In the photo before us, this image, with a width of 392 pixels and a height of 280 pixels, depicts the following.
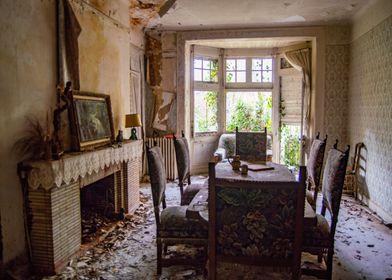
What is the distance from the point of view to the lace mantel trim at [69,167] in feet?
8.40

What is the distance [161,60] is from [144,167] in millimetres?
2139

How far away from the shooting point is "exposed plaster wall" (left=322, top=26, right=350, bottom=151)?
6.02m

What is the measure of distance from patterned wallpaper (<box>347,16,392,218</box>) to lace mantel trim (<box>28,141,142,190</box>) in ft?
11.0

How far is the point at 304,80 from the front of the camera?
259 inches

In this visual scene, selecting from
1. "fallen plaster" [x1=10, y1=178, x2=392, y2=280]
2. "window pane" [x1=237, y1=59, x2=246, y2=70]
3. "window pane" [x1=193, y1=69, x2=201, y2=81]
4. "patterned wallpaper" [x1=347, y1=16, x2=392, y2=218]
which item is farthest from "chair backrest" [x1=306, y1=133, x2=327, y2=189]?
"window pane" [x1=237, y1=59, x2=246, y2=70]

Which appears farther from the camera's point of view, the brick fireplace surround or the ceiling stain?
the ceiling stain

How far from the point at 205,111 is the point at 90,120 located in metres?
4.03

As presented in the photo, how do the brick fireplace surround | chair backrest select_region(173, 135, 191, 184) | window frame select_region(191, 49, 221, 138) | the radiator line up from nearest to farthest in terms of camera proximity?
the brick fireplace surround < chair backrest select_region(173, 135, 191, 184) < the radiator < window frame select_region(191, 49, 221, 138)

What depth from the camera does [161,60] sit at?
6.54 meters

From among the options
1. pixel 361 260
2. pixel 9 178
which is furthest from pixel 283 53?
pixel 9 178

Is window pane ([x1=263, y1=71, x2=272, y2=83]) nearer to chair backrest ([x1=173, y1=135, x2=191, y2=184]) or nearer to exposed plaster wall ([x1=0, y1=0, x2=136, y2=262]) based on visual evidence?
chair backrest ([x1=173, y1=135, x2=191, y2=184])

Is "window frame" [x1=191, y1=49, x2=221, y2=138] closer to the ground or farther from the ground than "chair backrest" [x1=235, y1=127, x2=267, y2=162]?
farther from the ground

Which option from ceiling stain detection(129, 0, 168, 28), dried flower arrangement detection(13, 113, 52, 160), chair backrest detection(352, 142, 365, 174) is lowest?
chair backrest detection(352, 142, 365, 174)

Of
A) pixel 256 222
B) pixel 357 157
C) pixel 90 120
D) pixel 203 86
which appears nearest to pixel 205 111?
pixel 203 86
